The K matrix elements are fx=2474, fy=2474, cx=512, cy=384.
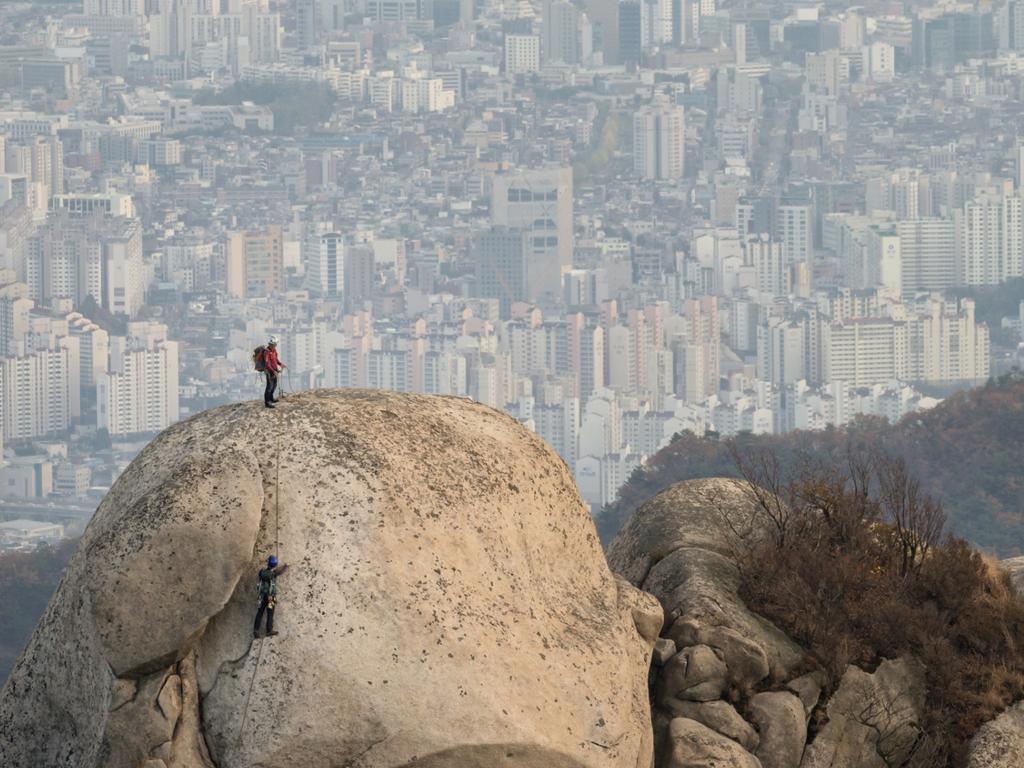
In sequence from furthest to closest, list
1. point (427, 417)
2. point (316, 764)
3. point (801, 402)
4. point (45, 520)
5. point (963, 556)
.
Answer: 1. point (801, 402)
2. point (45, 520)
3. point (963, 556)
4. point (427, 417)
5. point (316, 764)

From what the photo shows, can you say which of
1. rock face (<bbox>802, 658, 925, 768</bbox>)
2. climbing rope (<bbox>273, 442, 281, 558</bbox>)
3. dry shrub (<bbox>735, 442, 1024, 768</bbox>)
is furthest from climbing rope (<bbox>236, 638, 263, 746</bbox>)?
dry shrub (<bbox>735, 442, 1024, 768</bbox>)

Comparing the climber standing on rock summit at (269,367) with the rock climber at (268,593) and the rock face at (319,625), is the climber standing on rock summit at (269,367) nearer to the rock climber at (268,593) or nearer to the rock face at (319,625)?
the rock face at (319,625)

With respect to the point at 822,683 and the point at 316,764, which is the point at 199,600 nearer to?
the point at 316,764

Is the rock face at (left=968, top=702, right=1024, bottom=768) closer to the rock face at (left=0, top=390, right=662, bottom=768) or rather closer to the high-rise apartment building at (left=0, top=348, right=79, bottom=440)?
the rock face at (left=0, top=390, right=662, bottom=768)

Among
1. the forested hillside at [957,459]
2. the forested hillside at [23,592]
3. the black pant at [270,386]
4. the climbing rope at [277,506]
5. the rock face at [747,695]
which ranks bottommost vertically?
the forested hillside at [23,592]

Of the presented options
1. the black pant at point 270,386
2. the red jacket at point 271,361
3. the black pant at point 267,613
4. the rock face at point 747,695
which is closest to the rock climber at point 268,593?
the black pant at point 267,613

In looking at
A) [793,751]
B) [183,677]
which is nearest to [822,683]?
[793,751]

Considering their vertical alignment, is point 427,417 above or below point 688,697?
above
